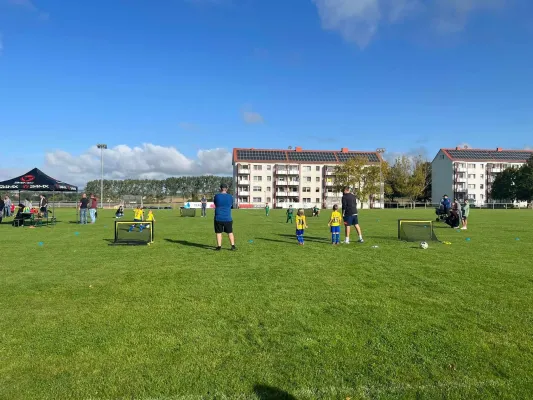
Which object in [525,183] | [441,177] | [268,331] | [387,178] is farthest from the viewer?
[441,177]

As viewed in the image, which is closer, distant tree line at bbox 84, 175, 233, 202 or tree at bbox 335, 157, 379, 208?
tree at bbox 335, 157, 379, 208

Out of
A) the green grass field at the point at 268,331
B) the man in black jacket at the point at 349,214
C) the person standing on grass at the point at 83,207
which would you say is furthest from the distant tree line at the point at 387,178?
the green grass field at the point at 268,331

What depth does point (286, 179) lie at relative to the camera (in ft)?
294

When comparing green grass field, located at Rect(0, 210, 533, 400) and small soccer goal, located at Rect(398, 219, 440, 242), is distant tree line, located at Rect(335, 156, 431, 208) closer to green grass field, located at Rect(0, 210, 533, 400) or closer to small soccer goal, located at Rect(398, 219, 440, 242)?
small soccer goal, located at Rect(398, 219, 440, 242)

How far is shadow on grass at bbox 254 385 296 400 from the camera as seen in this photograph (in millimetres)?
3150

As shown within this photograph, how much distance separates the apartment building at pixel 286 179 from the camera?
8931 cm

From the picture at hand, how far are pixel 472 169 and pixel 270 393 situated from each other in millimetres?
102076

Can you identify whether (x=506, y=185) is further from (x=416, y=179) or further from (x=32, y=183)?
(x=32, y=183)

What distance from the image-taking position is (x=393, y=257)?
387 inches

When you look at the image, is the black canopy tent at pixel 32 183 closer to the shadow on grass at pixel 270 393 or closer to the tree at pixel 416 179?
the shadow on grass at pixel 270 393

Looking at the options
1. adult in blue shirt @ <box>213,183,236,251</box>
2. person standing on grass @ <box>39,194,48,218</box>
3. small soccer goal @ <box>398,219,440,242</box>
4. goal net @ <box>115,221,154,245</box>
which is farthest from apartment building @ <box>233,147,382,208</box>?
adult in blue shirt @ <box>213,183,236,251</box>

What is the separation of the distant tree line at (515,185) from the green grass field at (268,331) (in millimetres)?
77312

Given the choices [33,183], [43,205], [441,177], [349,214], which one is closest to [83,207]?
[43,205]

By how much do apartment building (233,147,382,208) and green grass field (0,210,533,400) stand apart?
265 feet
